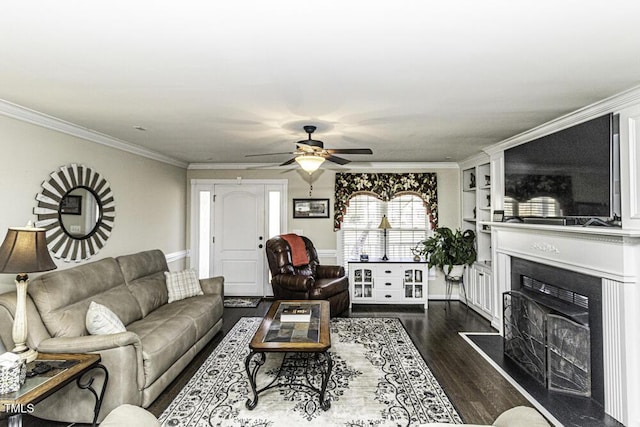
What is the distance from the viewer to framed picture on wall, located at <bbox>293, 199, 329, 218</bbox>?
6.17m

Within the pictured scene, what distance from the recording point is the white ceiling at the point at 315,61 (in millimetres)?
1515

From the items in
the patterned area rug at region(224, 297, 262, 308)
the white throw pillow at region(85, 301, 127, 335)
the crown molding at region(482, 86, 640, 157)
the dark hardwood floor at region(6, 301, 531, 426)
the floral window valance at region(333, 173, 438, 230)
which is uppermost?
the crown molding at region(482, 86, 640, 157)

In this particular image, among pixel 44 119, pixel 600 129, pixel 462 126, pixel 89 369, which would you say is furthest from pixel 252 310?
pixel 600 129

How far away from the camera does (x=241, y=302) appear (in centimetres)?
577

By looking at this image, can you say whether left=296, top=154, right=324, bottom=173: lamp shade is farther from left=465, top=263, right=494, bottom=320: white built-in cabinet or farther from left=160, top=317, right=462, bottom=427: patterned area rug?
left=465, top=263, right=494, bottom=320: white built-in cabinet

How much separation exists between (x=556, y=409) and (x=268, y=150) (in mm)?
4127

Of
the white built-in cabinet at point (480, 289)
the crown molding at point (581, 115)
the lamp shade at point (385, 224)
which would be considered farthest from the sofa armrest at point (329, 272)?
the crown molding at point (581, 115)

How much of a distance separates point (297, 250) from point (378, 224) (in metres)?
1.63

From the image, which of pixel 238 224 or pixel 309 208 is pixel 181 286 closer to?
pixel 238 224

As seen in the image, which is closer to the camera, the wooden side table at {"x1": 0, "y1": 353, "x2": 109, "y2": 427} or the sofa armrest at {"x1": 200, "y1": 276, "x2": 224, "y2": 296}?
the wooden side table at {"x1": 0, "y1": 353, "x2": 109, "y2": 427}

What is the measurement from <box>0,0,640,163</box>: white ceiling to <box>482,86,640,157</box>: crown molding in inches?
3.4

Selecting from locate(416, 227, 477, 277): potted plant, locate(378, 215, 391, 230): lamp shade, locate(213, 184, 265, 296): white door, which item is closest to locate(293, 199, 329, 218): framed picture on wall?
locate(213, 184, 265, 296): white door

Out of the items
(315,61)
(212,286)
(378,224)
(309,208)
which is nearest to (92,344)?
(212,286)

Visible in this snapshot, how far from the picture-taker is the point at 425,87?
242 centimetres
